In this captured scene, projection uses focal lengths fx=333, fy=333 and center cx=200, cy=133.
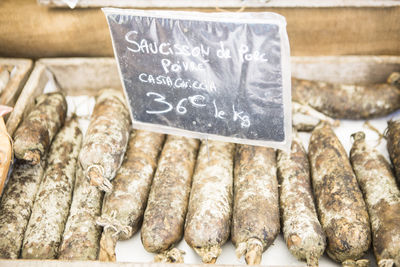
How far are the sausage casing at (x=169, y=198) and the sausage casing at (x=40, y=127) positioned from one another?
3.26 feet

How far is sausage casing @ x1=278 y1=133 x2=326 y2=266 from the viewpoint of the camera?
2.17 m

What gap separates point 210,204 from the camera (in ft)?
7.69

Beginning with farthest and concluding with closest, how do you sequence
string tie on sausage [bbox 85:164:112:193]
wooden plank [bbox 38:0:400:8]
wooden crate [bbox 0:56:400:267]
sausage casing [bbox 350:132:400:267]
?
wooden crate [bbox 0:56:400:267] < wooden plank [bbox 38:0:400:8] < string tie on sausage [bbox 85:164:112:193] < sausage casing [bbox 350:132:400:267]

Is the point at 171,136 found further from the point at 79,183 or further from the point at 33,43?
the point at 33,43

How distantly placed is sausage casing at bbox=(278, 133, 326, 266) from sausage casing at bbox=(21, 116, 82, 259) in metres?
1.63

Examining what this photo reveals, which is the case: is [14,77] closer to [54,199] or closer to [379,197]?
[54,199]

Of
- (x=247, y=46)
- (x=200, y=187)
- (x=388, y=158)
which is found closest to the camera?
(x=247, y=46)

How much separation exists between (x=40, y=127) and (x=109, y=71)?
3.10 ft

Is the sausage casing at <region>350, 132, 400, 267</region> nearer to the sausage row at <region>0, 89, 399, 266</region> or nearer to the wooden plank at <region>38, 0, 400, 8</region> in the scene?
the sausage row at <region>0, 89, 399, 266</region>

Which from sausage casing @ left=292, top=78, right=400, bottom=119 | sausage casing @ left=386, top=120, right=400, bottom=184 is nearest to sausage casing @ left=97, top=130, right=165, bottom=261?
sausage casing @ left=292, top=78, right=400, bottom=119

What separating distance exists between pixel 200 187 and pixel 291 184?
0.70 meters

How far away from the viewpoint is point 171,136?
2.94 m

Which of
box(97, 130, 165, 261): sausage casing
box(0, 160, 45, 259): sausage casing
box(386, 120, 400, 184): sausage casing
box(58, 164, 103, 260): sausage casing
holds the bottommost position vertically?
box(0, 160, 45, 259): sausage casing

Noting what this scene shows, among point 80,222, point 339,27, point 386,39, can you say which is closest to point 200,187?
point 80,222
